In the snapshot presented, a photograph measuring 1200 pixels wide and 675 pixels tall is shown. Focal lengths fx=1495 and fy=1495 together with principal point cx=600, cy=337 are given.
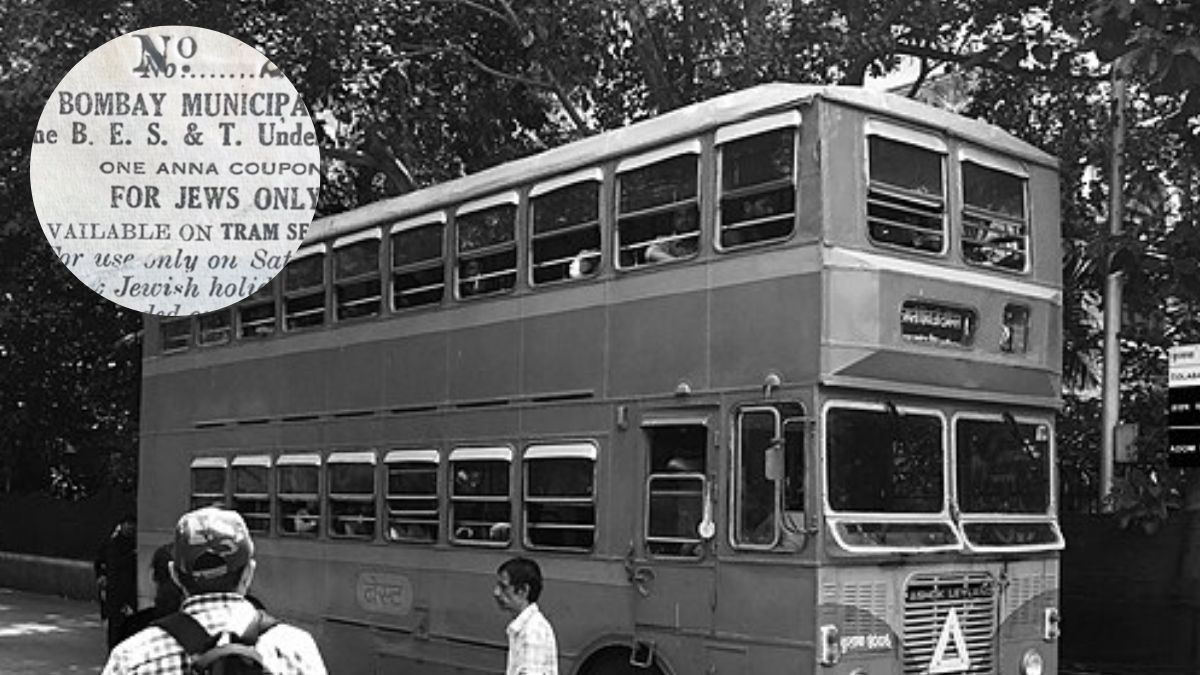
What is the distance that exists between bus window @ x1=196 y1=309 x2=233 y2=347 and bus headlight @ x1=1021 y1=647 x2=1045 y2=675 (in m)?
8.20

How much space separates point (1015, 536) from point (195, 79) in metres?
5.42

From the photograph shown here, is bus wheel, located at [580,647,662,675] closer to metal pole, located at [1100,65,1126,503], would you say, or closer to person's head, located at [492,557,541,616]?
person's head, located at [492,557,541,616]

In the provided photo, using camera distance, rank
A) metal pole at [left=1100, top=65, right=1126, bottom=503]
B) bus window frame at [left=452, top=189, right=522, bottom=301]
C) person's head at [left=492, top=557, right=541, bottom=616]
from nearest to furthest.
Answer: person's head at [left=492, top=557, right=541, bottom=616]
bus window frame at [left=452, top=189, right=522, bottom=301]
metal pole at [left=1100, top=65, right=1126, bottom=503]

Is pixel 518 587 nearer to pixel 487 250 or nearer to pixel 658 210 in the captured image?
pixel 658 210

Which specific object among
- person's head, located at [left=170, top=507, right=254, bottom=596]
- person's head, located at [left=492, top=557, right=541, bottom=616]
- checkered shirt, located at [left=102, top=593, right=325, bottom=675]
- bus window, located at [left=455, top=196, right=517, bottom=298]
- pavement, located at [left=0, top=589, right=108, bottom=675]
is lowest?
pavement, located at [left=0, top=589, right=108, bottom=675]

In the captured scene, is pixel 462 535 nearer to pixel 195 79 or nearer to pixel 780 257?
pixel 780 257

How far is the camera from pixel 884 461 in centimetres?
833

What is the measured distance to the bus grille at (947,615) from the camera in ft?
27.4

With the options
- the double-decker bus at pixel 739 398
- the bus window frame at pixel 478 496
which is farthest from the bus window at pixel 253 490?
the bus window frame at pixel 478 496

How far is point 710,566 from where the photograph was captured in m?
8.55

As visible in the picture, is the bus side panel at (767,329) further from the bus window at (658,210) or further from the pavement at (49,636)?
the pavement at (49,636)

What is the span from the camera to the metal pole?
40.8ft

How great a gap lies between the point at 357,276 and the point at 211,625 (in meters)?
9.12

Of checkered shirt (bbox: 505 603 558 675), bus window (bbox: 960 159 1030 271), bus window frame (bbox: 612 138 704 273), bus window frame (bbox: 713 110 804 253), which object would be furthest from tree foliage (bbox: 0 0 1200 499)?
checkered shirt (bbox: 505 603 558 675)
